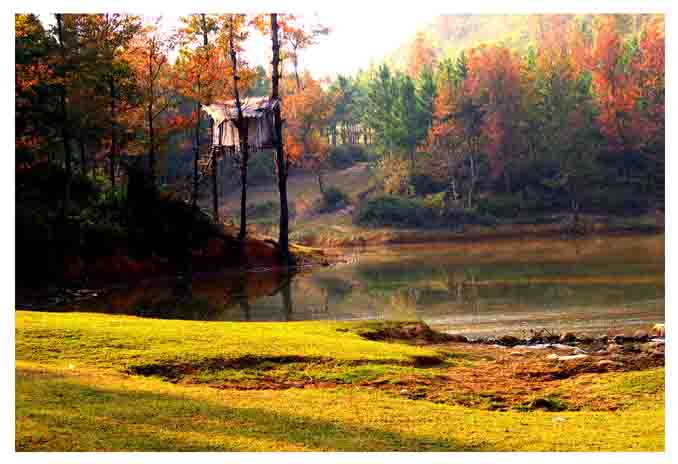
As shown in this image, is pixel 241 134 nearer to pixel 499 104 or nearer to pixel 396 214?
pixel 396 214

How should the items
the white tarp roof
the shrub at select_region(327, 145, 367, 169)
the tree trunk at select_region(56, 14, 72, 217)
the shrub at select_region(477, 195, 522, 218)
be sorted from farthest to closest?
the shrub at select_region(327, 145, 367, 169), the shrub at select_region(477, 195, 522, 218), the white tarp roof, the tree trunk at select_region(56, 14, 72, 217)

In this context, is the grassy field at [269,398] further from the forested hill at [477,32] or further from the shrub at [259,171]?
the forested hill at [477,32]

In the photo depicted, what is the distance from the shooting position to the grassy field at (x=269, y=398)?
31.5 feet

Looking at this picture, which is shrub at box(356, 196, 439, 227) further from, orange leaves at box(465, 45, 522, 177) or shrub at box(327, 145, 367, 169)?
shrub at box(327, 145, 367, 169)

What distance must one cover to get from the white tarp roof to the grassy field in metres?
25.4

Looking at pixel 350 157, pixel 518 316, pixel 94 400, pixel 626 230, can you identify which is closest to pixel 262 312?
pixel 518 316

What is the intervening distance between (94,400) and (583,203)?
52883 mm

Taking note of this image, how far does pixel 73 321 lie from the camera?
55.6 feet

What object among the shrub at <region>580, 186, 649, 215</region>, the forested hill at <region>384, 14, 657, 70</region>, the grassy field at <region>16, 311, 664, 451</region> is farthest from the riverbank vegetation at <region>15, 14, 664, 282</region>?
the forested hill at <region>384, 14, 657, 70</region>

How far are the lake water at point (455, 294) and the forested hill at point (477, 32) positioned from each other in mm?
113280

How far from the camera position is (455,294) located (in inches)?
1061

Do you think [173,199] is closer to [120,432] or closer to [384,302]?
[384,302]

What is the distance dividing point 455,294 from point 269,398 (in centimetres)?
1581

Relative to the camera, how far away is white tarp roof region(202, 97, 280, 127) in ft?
136
